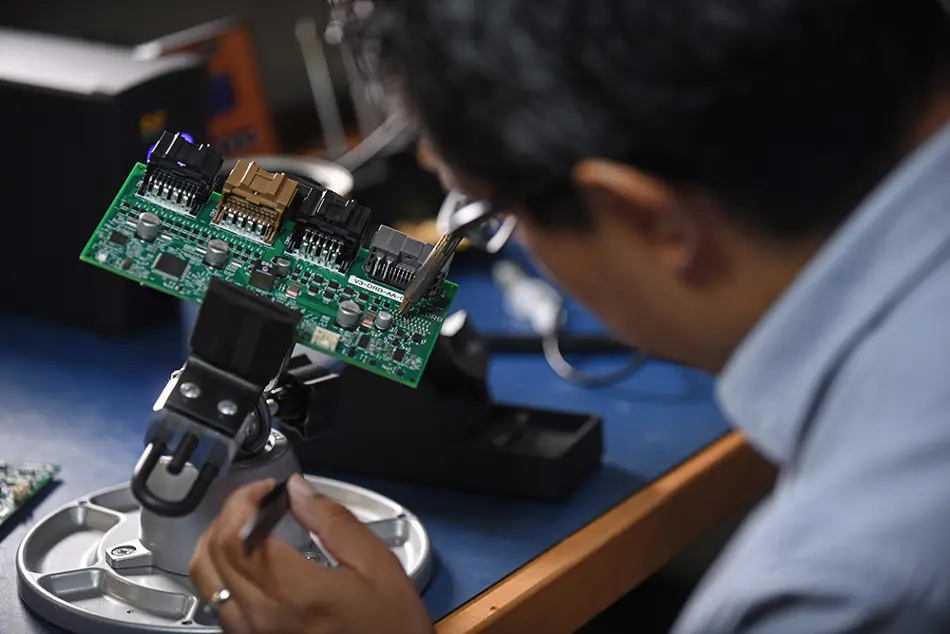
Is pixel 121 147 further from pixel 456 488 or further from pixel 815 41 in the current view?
pixel 815 41

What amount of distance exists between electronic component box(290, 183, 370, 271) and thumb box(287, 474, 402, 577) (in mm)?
180

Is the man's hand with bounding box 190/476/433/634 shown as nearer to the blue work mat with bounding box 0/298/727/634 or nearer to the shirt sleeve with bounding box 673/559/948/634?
the blue work mat with bounding box 0/298/727/634

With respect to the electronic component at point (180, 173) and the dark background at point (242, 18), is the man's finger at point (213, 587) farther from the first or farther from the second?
the dark background at point (242, 18)

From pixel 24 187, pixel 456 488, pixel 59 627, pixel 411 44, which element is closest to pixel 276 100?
pixel 24 187

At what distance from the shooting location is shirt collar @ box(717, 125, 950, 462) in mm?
555

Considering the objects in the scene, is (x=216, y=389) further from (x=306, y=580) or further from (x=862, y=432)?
(x=862, y=432)

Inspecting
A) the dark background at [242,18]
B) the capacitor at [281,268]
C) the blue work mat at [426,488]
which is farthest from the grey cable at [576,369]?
the dark background at [242,18]

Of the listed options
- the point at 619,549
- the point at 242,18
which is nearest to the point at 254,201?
the point at 619,549

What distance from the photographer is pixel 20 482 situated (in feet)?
3.19

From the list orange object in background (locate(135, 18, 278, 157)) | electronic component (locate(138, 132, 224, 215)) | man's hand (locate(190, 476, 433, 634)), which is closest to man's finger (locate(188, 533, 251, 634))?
man's hand (locate(190, 476, 433, 634))

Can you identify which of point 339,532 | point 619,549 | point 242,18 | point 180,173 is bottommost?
point 619,549

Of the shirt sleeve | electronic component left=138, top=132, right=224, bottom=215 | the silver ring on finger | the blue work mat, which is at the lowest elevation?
the blue work mat

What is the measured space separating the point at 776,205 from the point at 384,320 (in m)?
0.35

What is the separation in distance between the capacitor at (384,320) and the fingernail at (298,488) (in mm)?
133
